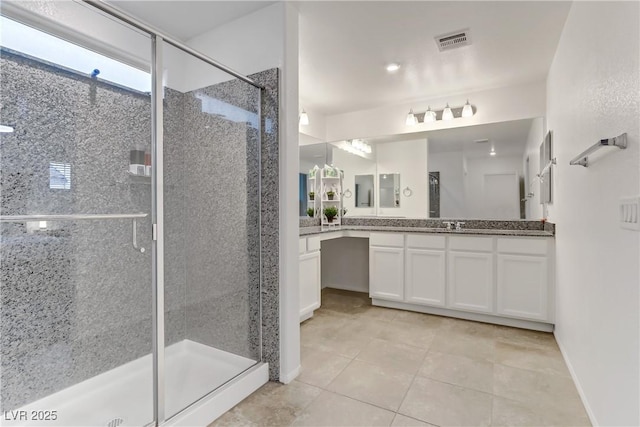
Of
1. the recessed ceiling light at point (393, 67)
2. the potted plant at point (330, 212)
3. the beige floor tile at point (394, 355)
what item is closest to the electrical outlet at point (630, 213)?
the beige floor tile at point (394, 355)

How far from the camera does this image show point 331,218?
3.85m

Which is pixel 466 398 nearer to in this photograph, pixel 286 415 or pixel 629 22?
pixel 286 415

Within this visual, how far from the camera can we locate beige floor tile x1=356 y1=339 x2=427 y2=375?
2178mm

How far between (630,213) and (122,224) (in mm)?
2574

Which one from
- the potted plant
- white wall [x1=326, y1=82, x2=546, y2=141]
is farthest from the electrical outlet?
the potted plant

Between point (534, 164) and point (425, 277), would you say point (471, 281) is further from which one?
point (534, 164)

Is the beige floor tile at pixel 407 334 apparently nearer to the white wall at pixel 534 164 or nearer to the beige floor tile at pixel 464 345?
the beige floor tile at pixel 464 345

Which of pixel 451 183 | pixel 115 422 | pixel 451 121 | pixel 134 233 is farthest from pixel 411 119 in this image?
pixel 115 422

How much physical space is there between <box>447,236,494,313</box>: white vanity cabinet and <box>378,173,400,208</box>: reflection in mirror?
3.16ft

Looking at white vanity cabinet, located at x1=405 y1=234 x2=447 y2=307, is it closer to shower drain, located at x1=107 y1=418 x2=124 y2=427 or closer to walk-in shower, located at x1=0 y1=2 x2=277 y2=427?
walk-in shower, located at x1=0 y1=2 x2=277 y2=427

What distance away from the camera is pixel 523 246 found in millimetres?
2824

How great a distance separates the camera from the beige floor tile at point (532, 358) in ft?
6.96

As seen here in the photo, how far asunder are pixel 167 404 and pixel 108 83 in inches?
75.3

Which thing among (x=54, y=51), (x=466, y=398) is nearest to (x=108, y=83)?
(x=54, y=51)
